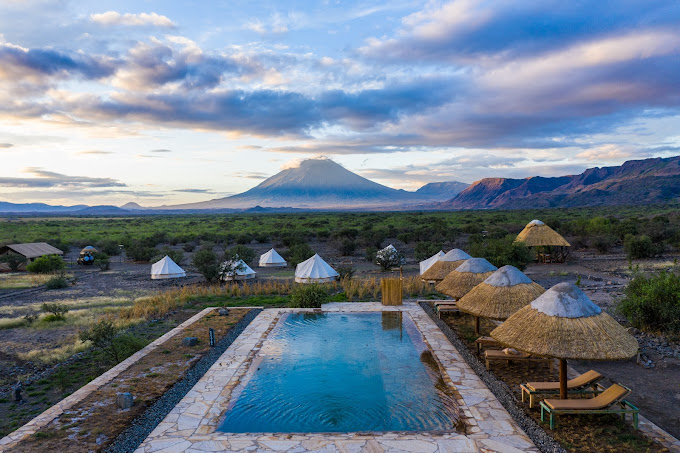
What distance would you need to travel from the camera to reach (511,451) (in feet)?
17.6

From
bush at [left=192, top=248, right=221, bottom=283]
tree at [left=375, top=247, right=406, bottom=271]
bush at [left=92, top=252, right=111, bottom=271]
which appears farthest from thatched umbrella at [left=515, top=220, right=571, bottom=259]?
bush at [left=92, top=252, right=111, bottom=271]

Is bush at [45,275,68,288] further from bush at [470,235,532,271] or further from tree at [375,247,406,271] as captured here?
bush at [470,235,532,271]

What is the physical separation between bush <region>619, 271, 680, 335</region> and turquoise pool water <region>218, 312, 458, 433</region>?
5.31 metres

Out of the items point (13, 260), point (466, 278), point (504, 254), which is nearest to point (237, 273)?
point (504, 254)

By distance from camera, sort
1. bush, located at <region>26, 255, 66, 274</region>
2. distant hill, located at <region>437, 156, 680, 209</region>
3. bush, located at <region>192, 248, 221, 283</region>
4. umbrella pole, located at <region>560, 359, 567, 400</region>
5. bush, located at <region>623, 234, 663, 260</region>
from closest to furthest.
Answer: umbrella pole, located at <region>560, 359, 567, 400</region> → bush, located at <region>192, 248, 221, 283</region> → bush, located at <region>623, 234, 663, 260</region> → bush, located at <region>26, 255, 66, 274</region> → distant hill, located at <region>437, 156, 680, 209</region>

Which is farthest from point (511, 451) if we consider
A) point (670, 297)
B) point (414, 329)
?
point (670, 297)

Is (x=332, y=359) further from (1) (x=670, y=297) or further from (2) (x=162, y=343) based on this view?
(1) (x=670, y=297)

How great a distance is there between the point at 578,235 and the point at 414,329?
24942mm

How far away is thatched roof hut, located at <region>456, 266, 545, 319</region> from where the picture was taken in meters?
8.78

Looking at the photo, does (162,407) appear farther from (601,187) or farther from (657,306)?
Result: (601,187)

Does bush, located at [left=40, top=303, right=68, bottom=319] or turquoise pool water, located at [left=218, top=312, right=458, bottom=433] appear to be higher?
bush, located at [left=40, top=303, right=68, bottom=319]

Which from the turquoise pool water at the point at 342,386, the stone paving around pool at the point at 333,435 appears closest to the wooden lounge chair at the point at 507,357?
the stone paving around pool at the point at 333,435

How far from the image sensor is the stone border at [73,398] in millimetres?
5830

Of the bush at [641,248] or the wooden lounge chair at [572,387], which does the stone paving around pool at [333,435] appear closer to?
the wooden lounge chair at [572,387]
